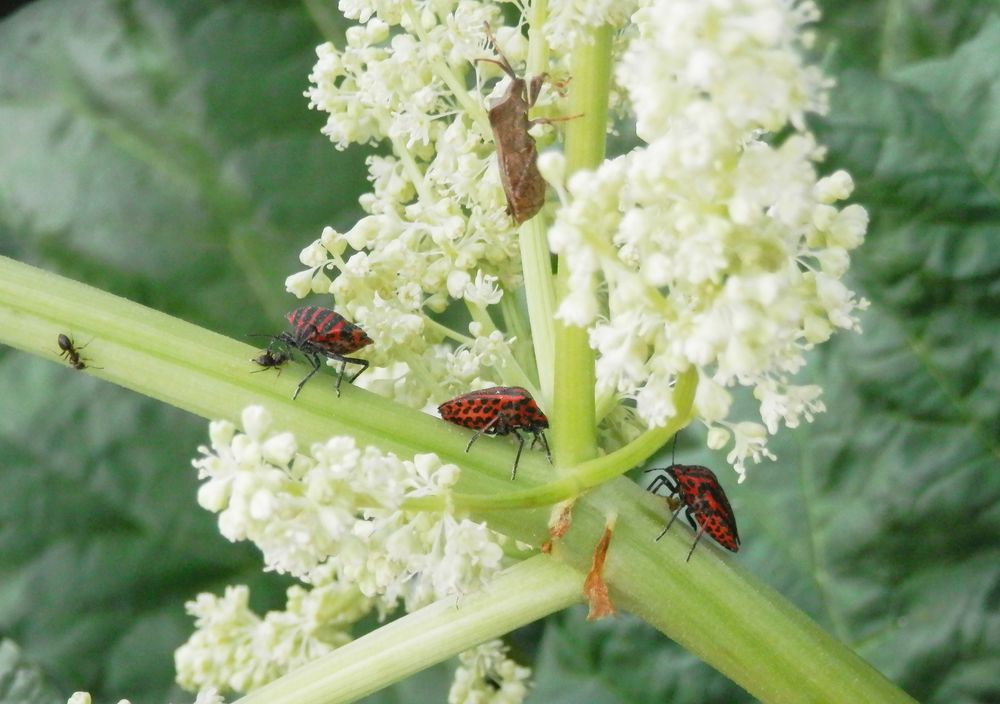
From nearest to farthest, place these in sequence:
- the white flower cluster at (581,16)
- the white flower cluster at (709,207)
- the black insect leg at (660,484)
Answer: the white flower cluster at (709,207), the white flower cluster at (581,16), the black insect leg at (660,484)

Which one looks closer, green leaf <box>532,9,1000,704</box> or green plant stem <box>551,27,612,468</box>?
green plant stem <box>551,27,612,468</box>

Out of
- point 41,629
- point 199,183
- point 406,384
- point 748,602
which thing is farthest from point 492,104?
point 41,629

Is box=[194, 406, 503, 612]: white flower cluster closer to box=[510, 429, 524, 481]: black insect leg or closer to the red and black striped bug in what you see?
box=[510, 429, 524, 481]: black insect leg

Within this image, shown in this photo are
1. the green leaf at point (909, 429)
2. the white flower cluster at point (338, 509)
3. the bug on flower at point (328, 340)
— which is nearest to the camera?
the white flower cluster at point (338, 509)

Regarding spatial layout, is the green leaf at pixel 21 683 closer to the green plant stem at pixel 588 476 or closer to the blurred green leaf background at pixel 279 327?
the blurred green leaf background at pixel 279 327

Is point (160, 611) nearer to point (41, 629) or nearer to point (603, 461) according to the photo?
point (41, 629)

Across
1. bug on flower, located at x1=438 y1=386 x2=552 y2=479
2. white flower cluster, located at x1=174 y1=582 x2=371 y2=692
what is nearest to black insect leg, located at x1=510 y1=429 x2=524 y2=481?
bug on flower, located at x1=438 y1=386 x2=552 y2=479

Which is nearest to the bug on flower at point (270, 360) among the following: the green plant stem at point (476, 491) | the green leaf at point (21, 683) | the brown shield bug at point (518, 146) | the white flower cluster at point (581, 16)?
the green plant stem at point (476, 491)
